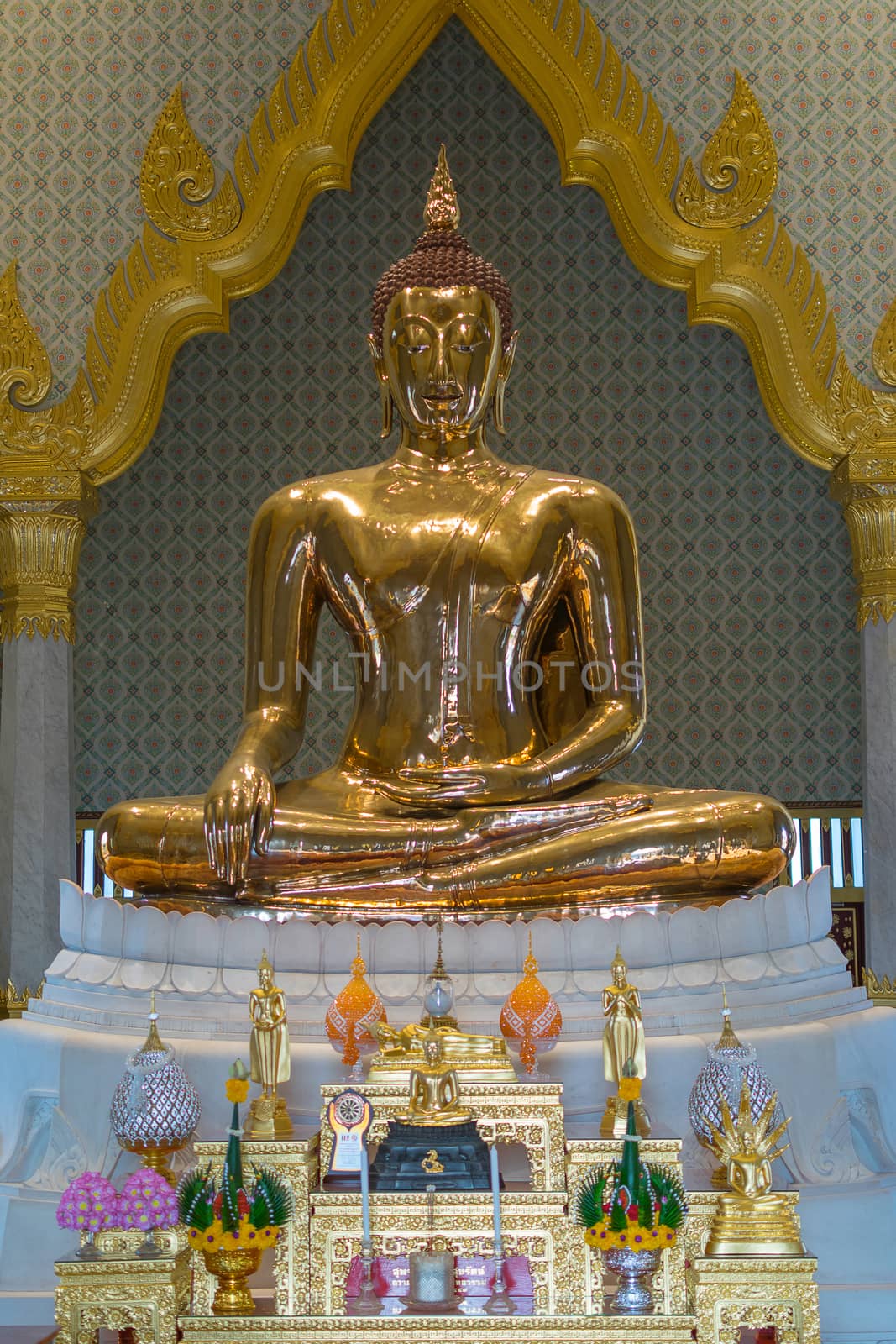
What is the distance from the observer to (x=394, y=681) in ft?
14.7

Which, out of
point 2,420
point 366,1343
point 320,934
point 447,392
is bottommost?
point 366,1343

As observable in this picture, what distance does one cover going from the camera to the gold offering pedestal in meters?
2.36

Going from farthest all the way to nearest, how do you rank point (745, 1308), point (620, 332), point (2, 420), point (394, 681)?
point (620, 332) < point (2, 420) < point (394, 681) < point (745, 1308)

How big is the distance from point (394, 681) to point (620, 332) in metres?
3.53

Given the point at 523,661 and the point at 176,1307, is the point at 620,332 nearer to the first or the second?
the point at 523,661

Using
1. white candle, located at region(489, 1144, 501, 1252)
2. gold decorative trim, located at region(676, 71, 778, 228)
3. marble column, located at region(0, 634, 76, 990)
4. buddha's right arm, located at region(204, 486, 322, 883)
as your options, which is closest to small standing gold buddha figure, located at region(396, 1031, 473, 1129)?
white candle, located at region(489, 1144, 501, 1252)

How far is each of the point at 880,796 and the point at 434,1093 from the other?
4123 millimetres

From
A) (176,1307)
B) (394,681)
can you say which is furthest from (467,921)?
(176,1307)

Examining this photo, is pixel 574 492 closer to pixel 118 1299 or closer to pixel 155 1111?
pixel 155 1111

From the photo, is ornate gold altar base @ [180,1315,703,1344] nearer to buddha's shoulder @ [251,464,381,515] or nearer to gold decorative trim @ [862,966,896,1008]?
buddha's shoulder @ [251,464,381,515]

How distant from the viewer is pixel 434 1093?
8.45 ft

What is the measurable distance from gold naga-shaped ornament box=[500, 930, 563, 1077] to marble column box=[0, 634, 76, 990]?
143 inches

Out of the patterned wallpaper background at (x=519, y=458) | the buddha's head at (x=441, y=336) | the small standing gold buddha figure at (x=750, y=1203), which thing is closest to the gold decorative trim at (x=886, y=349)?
the patterned wallpaper background at (x=519, y=458)

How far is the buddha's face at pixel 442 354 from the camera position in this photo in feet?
Result: 15.0
